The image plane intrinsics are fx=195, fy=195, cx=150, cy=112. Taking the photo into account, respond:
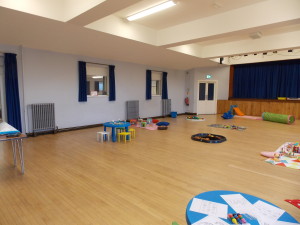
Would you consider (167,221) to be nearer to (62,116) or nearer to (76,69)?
(62,116)

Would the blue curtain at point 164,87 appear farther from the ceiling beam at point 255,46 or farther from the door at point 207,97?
the ceiling beam at point 255,46

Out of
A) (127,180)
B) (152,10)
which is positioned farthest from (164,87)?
(127,180)

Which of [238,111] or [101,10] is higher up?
[101,10]

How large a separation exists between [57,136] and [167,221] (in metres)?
4.82

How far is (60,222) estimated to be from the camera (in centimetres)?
204

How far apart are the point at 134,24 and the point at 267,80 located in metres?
8.13

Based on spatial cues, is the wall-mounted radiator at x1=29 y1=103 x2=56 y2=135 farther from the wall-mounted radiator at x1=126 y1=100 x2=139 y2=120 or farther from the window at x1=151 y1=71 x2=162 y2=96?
the window at x1=151 y1=71 x2=162 y2=96

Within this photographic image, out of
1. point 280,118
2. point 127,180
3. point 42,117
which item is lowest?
point 127,180

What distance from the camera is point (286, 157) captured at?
406 cm

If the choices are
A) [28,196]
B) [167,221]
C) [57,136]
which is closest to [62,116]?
[57,136]

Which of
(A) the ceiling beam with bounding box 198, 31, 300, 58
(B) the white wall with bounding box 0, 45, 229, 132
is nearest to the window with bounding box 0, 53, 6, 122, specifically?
(B) the white wall with bounding box 0, 45, 229, 132

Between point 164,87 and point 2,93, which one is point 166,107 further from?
point 2,93

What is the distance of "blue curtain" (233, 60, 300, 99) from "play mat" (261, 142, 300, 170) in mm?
6121

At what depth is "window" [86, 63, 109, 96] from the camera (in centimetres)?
725
